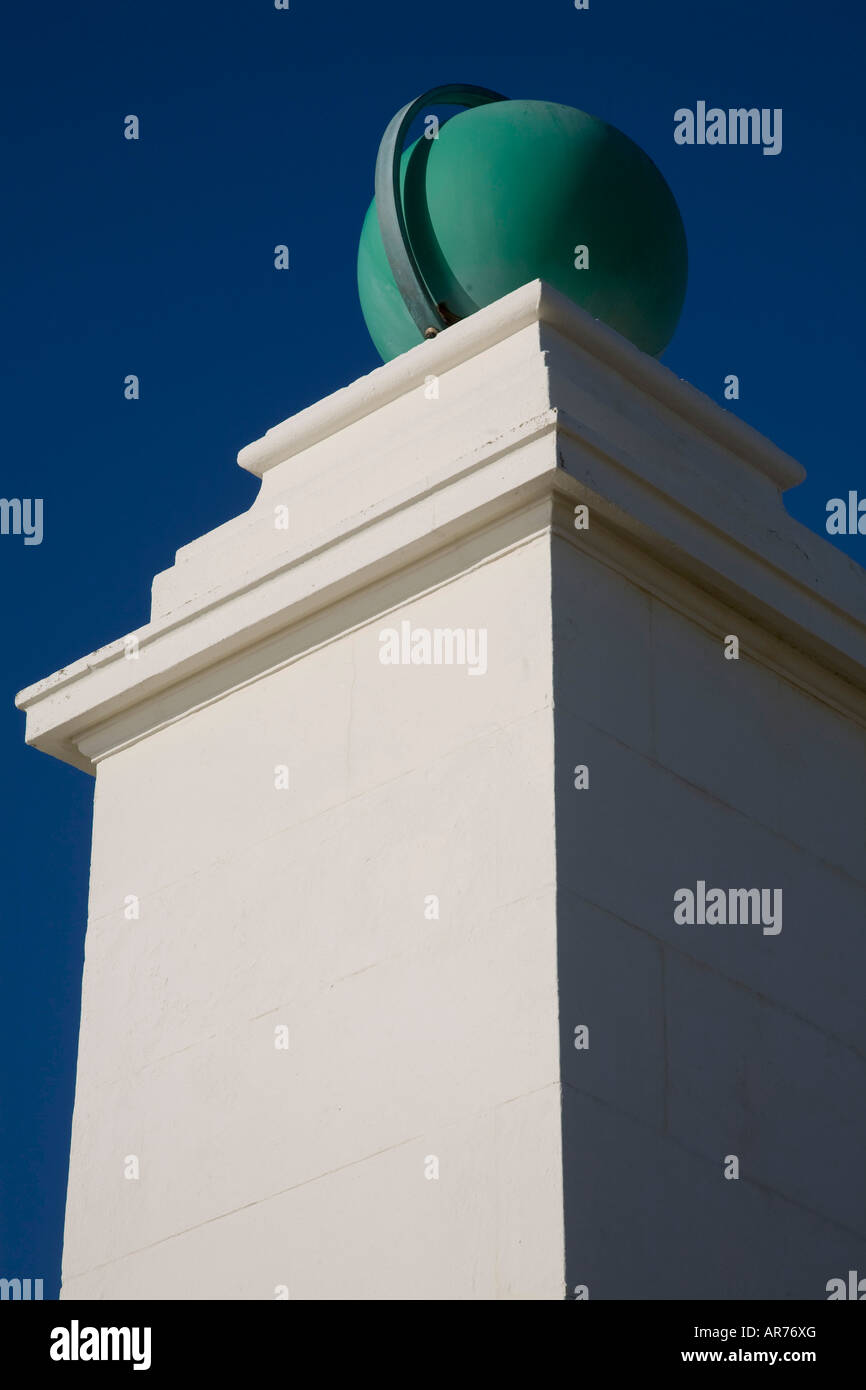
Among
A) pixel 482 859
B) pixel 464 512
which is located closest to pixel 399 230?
pixel 464 512

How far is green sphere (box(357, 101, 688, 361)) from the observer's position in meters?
10.3

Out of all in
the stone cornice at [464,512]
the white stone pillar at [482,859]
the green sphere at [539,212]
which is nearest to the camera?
the white stone pillar at [482,859]

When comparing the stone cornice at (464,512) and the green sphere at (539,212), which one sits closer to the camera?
the stone cornice at (464,512)

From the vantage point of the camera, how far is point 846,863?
384 inches

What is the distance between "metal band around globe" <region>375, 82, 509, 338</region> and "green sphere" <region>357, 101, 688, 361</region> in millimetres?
55

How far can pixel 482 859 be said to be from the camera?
865 centimetres

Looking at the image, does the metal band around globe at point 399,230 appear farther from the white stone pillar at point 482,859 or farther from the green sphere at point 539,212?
the white stone pillar at point 482,859

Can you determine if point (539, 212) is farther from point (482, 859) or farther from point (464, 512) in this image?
point (482, 859)

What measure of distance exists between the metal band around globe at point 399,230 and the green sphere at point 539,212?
55 millimetres

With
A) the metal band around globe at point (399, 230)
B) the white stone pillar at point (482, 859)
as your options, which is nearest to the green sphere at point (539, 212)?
the metal band around globe at point (399, 230)

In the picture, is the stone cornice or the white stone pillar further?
the stone cornice

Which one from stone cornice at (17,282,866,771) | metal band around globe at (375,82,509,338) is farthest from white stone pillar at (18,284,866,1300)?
metal band around globe at (375,82,509,338)

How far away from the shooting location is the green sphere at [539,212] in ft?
33.9

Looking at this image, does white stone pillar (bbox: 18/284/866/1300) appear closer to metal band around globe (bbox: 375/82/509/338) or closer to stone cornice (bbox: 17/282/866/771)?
stone cornice (bbox: 17/282/866/771)
